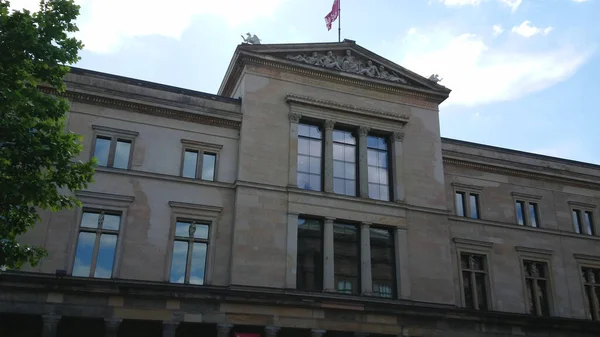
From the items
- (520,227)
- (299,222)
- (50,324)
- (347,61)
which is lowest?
(50,324)

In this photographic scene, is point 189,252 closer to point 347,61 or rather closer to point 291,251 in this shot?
point 291,251

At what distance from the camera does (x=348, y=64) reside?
1232 inches

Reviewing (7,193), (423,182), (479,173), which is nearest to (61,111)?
(7,193)

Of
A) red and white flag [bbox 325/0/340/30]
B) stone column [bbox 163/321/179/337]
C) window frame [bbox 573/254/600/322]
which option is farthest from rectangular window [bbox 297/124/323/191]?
window frame [bbox 573/254/600/322]

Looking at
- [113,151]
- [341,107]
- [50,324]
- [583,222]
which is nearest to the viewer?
[50,324]

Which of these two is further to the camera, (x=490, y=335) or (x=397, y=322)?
(x=490, y=335)

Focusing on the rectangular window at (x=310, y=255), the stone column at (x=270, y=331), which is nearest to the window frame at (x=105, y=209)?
the stone column at (x=270, y=331)

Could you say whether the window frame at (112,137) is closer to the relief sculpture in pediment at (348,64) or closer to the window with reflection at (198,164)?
the window with reflection at (198,164)

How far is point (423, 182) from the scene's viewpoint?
1198 inches

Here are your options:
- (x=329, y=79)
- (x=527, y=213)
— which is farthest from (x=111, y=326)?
(x=527, y=213)

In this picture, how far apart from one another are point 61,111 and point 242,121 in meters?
11.8

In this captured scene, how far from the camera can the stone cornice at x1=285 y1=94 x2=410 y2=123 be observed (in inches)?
1155

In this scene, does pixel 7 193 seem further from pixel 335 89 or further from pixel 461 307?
Answer: pixel 461 307

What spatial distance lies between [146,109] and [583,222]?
25234 mm
